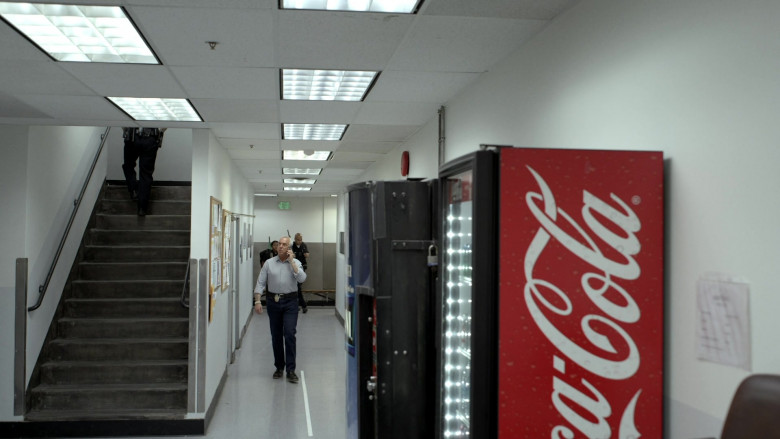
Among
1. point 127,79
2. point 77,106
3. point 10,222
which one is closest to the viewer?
point 127,79

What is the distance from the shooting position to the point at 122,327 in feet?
22.1

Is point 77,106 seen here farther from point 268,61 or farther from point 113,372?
point 113,372

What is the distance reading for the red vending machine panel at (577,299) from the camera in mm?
2020

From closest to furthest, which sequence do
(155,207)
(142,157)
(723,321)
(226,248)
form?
1. (723,321)
2. (226,248)
3. (142,157)
4. (155,207)

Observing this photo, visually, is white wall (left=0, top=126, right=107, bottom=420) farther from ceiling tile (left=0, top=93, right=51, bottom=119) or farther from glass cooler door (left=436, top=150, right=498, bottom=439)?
glass cooler door (left=436, top=150, right=498, bottom=439)

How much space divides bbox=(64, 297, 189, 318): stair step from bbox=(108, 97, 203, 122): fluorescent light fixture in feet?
8.02

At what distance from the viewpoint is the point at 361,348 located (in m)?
3.66

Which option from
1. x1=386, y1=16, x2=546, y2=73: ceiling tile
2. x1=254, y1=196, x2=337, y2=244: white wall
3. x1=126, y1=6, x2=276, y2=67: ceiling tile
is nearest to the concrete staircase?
x1=126, y1=6, x2=276, y2=67: ceiling tile

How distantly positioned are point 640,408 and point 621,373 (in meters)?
0.14

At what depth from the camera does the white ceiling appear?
288 cm

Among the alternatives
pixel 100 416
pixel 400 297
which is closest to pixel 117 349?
pixel 100 416

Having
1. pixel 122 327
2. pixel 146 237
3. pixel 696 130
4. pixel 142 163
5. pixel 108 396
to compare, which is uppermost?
pixel 142 163

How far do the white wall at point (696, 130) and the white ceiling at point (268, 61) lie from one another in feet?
1.57

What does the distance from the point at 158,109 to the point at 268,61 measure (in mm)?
1938
